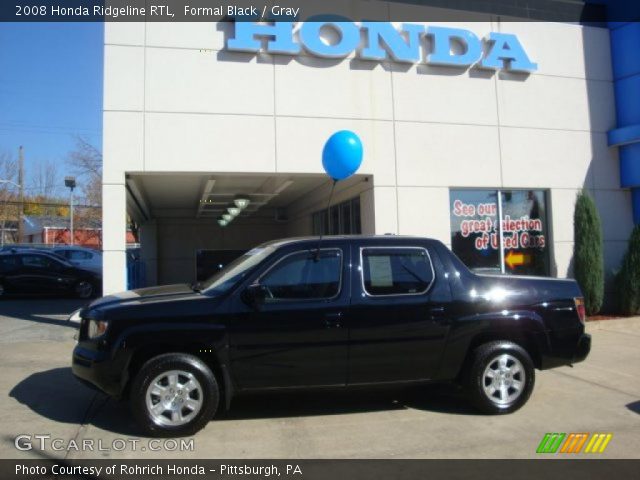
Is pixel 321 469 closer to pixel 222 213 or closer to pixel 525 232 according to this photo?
pixel 525 232

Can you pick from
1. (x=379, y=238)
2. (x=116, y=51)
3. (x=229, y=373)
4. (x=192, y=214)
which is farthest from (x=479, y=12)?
(x=192, y=214)

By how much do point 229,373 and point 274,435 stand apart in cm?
68

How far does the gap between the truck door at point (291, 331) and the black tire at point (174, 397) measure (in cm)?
27

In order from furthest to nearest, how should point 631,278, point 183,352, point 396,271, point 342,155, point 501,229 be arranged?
1. point 501,229
2. point 631,278
3. point 342,155
4. point 396,271
5. point 183,352

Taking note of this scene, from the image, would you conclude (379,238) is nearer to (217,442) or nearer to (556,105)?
(217,442)

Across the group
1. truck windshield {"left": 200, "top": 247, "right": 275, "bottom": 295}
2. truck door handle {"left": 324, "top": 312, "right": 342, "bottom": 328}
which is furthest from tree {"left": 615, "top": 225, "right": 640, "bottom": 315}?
truck windshield {"left": 200, "top": 247, "right": 275, "bottom": 295}

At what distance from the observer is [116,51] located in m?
9.33

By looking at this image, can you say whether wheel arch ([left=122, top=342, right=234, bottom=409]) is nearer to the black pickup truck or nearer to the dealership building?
the black pickup truck

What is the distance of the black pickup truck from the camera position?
4742mm

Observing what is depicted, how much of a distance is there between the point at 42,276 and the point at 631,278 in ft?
Answer: 52.3

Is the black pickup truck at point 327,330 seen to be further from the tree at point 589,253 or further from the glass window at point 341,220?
the tree at point 589,253

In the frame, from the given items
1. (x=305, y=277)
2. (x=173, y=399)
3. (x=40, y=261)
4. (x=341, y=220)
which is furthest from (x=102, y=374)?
(x=40, y=261)

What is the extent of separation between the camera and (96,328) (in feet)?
16.0

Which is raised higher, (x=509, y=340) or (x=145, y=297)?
(x=145, y=297)
